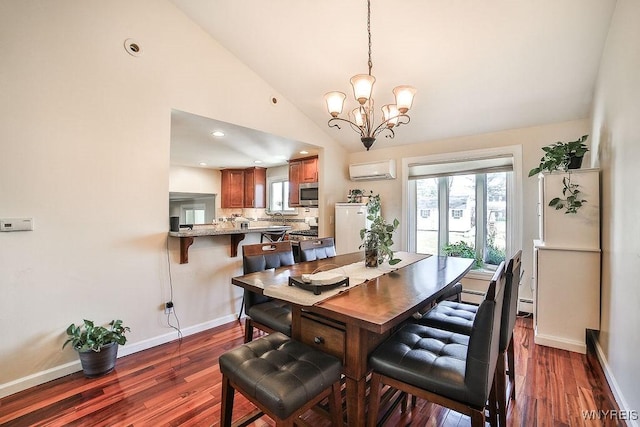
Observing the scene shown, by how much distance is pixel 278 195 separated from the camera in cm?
620

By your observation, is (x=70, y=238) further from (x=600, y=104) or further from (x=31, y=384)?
(x=600, y=104)

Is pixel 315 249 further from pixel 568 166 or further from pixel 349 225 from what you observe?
pixel 568 166

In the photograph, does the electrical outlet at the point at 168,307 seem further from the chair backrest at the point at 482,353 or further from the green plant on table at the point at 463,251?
the green plant on table at the point at 463,251

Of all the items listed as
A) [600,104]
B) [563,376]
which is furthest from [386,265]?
[600,104]

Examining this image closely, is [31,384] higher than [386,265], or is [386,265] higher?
[386,265]

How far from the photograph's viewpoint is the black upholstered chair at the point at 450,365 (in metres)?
1.16

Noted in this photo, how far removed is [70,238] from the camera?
2168mm

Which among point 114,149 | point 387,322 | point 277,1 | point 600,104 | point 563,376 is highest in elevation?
point 277,1

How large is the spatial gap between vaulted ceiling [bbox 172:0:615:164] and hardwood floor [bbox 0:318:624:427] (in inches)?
98.6

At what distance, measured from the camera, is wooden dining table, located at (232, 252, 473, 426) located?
1281 mm

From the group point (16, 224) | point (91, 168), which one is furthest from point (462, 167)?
point (16, 224)

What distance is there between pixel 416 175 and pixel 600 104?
6.93ft

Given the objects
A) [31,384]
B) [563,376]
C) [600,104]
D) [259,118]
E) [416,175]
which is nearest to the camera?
[31,384]

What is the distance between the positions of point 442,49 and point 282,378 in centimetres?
295
